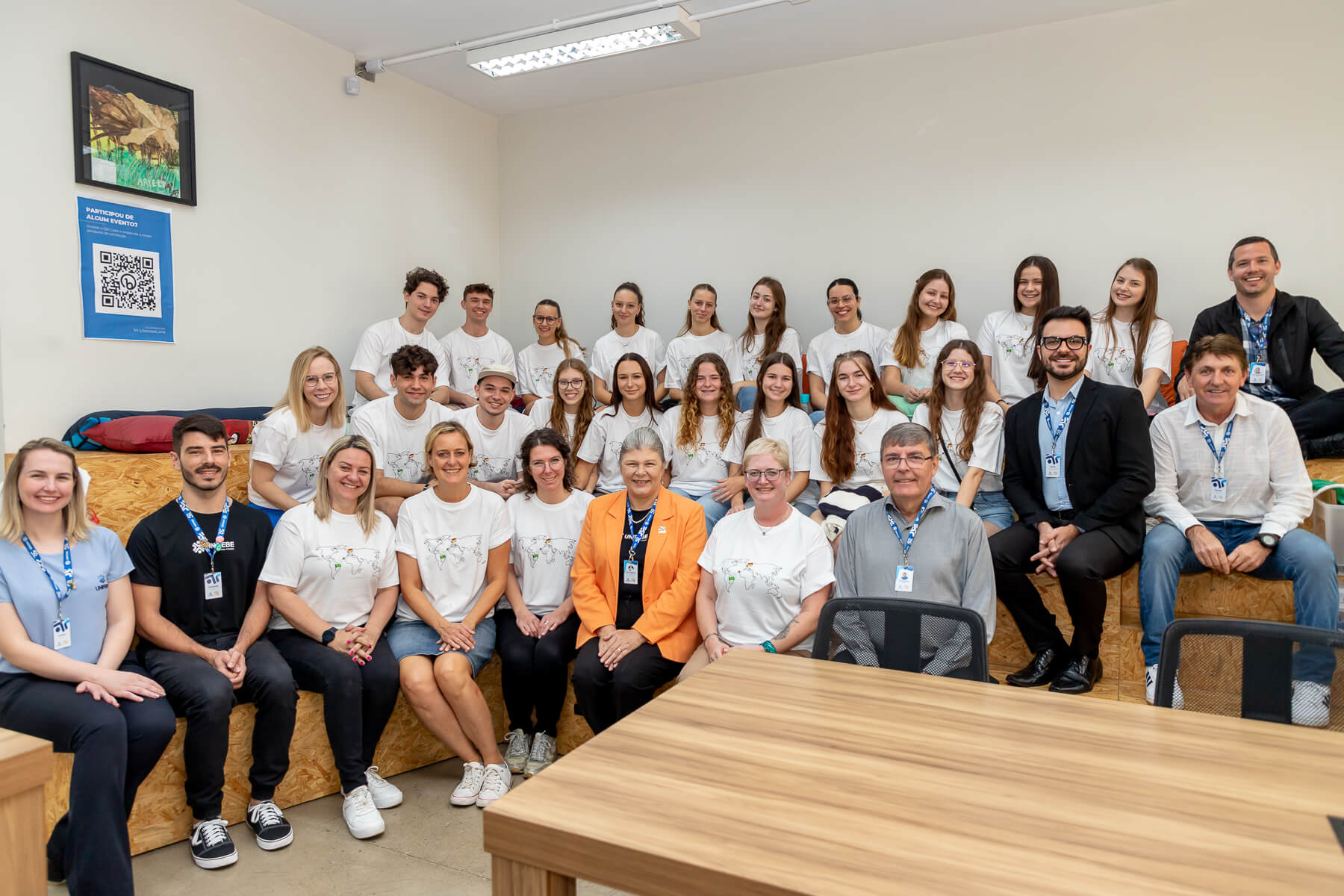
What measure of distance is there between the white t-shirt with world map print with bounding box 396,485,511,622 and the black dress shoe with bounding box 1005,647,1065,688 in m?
2.10

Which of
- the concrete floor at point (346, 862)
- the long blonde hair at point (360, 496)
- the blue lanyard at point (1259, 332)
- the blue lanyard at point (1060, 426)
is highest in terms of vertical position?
the blue lanyard at point (1259, 332)

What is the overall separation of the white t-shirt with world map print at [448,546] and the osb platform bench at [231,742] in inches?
14.4

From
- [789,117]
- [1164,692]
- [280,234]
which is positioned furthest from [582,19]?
[1164,692]

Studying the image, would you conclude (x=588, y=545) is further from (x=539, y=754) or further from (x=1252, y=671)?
(x=1252, y=671)

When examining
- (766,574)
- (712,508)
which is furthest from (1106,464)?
(712,508)

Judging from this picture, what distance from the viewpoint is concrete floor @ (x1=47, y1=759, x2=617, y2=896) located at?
99.5 inches

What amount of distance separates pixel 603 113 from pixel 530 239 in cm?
120

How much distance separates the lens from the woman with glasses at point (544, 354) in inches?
228

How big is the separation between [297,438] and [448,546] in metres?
1.01

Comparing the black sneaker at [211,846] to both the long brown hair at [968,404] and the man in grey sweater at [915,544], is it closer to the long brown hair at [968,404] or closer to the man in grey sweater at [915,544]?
the man in grey sweater at [915,544]

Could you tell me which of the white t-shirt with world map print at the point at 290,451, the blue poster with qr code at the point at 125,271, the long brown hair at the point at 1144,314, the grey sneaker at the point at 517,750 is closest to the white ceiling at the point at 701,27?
the blue poster with qr code at the point at 125,271

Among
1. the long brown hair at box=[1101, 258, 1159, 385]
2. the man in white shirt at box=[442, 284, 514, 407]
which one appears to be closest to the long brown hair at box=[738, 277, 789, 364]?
the man in white shirt at box=[442, 284, 514, 407]

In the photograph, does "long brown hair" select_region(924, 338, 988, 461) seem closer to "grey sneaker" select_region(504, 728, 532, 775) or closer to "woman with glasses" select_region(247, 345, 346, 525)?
"grey sneaker" select_region(504, 728, 532, 775)

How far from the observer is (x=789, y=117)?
6246 millimetres
